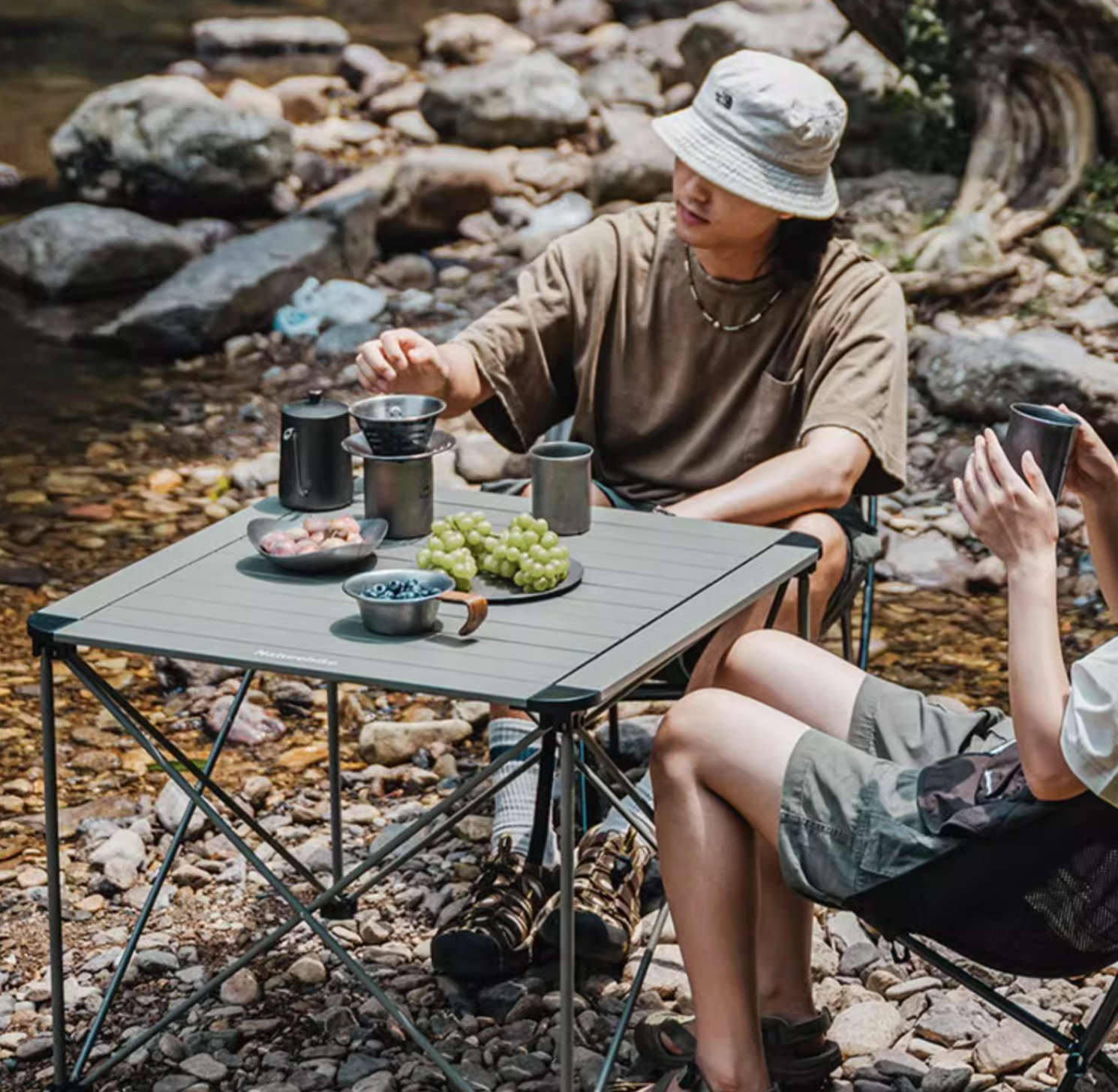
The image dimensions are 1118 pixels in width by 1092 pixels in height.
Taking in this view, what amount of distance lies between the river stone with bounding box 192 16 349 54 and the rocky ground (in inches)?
59.3

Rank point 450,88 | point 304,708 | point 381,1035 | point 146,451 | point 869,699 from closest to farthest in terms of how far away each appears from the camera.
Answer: point 869,699, point 381,1035, point 304,708, point 146,451, point 450,88

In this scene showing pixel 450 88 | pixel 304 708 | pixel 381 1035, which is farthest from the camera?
pixel 450 88

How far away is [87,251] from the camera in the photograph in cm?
948

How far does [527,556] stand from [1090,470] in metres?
0.88

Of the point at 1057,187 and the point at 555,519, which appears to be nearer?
the point at 555,519

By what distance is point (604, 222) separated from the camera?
4184 millimetres

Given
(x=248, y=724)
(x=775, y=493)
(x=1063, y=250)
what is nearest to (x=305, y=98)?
(x=1063, y=250)

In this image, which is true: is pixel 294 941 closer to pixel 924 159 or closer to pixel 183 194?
pixel 924 159

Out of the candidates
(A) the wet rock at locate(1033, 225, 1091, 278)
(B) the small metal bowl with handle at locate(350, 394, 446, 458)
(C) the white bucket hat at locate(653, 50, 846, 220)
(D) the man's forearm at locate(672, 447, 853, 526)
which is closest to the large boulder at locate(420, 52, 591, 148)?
(A) the wet rock at locate(1033, 225, 1091, 278)

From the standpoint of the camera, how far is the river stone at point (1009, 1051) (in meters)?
3.12

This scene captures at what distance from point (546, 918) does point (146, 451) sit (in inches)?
160

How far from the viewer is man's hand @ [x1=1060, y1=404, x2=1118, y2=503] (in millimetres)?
2766

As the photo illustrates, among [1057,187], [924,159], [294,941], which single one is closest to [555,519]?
[294,941]

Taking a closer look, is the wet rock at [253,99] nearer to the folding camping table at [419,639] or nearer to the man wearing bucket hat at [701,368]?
the man wearing bucket hat at [701,368]
